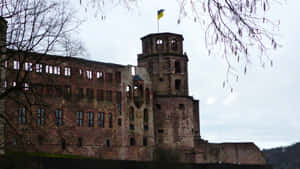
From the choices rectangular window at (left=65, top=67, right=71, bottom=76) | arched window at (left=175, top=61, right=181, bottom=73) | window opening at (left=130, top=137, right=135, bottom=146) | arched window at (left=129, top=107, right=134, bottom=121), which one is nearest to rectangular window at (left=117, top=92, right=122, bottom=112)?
arched window at (left=129, top=107, right=134, bottom=121)

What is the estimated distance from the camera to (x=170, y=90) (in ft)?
183

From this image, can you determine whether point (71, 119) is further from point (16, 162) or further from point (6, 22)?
point (6, 22)

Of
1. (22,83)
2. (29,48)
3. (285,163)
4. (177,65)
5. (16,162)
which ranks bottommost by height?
(285,163)

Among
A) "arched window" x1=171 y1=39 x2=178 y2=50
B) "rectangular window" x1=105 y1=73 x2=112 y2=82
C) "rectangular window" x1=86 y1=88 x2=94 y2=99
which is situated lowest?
"rectangular window" x1=86 y1=88 x2=94 y2=99

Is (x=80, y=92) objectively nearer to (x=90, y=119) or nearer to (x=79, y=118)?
(x=79, y=118)

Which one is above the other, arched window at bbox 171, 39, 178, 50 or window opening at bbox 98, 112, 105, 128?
arched window at bbox 171, 39, 178, 50

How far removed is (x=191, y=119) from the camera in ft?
183

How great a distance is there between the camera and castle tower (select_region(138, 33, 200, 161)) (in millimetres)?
54812

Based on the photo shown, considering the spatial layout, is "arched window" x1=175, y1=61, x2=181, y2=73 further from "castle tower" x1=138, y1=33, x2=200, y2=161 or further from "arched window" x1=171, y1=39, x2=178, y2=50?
"arched window" x1=171, y1=39, x2=178, y2=50

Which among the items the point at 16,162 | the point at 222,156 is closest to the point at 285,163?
the point at 222,156

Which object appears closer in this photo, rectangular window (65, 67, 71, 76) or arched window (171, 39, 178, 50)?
rectangular window (65, 67, 71, 76)

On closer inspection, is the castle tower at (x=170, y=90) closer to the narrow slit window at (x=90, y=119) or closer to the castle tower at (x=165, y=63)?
the castle tower at (x=165, y=63)

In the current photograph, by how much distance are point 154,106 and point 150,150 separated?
4720 mm

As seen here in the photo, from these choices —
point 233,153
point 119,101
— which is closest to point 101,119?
point 119,101
